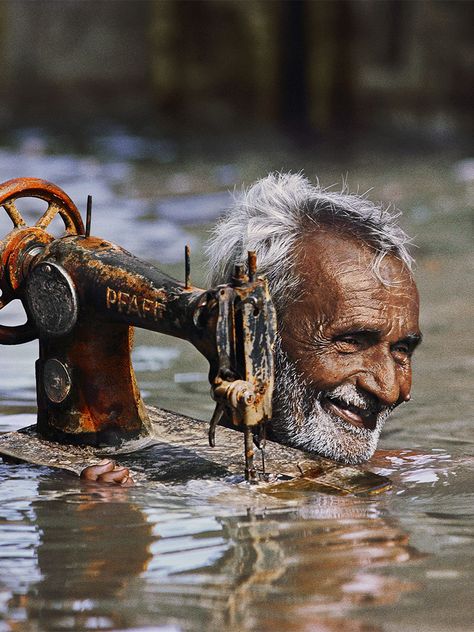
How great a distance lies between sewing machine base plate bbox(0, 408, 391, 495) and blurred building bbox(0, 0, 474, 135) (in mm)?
11492

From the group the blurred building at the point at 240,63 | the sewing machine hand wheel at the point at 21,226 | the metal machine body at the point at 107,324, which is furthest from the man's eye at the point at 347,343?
the blurred building at the point at 240,63

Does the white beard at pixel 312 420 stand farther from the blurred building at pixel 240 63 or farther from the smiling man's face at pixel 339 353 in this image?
the blurred building at pixel 240 63

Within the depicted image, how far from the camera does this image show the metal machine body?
3.74 m

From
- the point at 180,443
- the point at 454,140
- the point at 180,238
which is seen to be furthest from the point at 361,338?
the point at 454,140

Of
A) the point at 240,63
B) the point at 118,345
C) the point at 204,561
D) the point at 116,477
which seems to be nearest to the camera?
the point at 204,561

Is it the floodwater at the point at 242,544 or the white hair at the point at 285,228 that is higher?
the white hair at the point at 285,228

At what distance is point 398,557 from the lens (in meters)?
3.34

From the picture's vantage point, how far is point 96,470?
4055 millimetres

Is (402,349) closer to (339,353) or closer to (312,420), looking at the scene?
(339,353)

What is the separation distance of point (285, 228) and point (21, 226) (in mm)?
859

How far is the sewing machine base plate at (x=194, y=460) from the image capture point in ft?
13.2

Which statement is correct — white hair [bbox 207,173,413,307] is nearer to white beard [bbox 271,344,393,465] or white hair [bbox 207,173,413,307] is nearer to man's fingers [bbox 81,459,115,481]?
white beard [bbox 271,344,393,465]

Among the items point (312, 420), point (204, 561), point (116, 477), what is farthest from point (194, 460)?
point (204, 561)

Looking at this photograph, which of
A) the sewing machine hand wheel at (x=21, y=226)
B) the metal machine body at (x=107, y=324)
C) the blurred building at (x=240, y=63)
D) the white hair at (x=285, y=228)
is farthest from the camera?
the blurred building at (x=240, y=63)
